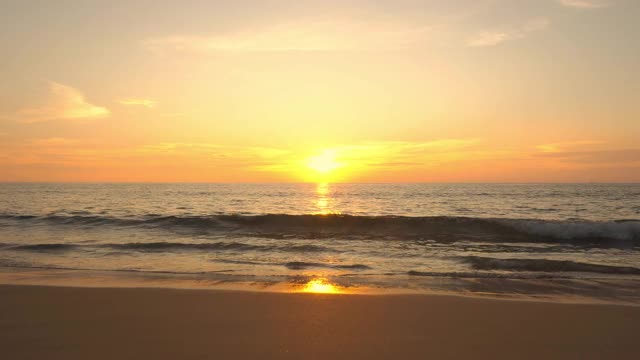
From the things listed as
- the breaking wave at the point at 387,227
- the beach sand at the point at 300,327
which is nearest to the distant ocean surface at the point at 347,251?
the breaking wave at the point at 387,227

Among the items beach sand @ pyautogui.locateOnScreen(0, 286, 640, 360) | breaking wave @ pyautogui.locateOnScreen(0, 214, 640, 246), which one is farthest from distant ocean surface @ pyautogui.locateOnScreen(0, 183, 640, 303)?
beach sand @ pyautogui.locateOnScreen(0, 286, 640, 360)

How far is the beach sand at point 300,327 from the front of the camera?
4.90 metres

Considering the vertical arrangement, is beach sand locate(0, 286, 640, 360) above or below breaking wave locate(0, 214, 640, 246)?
above

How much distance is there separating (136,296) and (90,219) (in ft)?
65.8

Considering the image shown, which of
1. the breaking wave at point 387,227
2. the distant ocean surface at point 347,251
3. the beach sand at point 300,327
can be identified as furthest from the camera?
the breaking wave at point 387,227

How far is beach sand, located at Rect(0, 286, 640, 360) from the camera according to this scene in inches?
193

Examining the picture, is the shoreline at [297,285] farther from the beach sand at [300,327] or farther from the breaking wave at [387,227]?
the breaking wave at [387,227]

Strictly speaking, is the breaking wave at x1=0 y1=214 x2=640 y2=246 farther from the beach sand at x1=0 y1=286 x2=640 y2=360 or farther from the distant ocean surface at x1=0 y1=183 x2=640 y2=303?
the beach sand at x1=0 y1=286 x2=640 y2=360

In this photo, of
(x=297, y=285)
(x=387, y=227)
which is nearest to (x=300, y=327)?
(x=297, y=285)

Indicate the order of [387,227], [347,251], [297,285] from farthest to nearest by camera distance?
[387,227]
[347,251]
[297,285]

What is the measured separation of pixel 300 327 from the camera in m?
5.74

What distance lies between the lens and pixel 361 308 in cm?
679

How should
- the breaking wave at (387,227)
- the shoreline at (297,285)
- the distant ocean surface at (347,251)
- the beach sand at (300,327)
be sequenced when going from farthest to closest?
1. the breaking wave at (387,227)
2. the distant ocean surface at (347,251)
3. the shoreline at (297,285)
4. the beach sand at (300,327)

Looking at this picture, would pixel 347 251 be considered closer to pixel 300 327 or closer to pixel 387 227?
pixel 387 227
